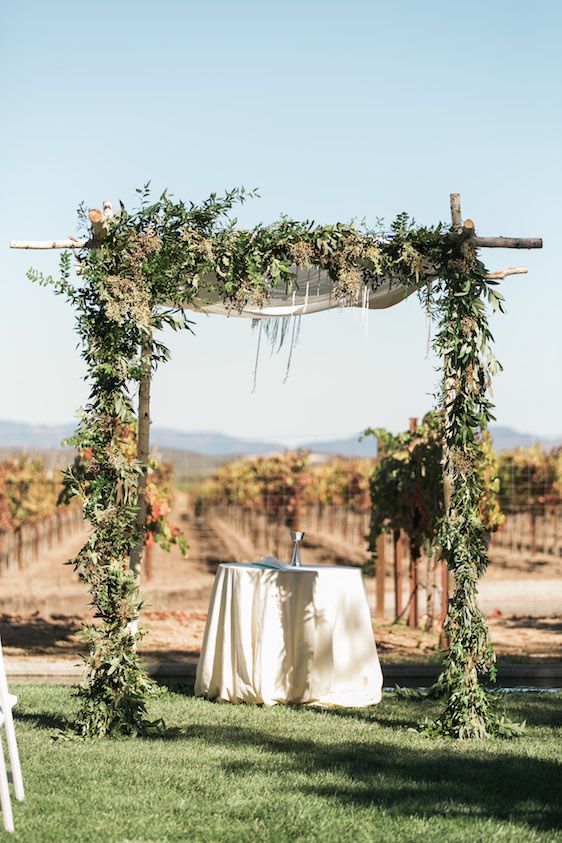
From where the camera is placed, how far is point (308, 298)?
20.8ft

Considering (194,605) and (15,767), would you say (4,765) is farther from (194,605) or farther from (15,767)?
(194,605)

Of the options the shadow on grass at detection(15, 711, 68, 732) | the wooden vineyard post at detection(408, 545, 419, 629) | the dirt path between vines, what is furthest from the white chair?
the wooden vineyard post at detection(408, 545, 419, 629)

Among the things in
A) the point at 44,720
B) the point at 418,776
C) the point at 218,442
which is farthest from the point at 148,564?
the point at 218,442

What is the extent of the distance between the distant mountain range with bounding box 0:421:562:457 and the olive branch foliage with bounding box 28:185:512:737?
0.36m

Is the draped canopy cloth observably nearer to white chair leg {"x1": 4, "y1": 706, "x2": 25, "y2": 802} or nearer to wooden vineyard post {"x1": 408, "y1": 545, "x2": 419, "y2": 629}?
white chair leg {"x1": 4, "y1": 706, "x2": 25, "y2": 802}

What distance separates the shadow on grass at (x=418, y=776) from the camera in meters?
4.33

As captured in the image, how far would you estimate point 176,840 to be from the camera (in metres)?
3.93

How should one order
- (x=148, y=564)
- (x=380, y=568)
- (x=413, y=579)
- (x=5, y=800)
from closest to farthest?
(x=5, y=800) < (x=413, y=579) < (x=380, y=568) < (x=148, y=564)

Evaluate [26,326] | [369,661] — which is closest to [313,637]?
[369,661]

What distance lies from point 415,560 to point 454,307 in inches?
178

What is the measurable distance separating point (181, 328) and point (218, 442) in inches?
1950

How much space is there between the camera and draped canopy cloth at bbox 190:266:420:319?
6.07 m

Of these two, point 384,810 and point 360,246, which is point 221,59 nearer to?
point 360,246

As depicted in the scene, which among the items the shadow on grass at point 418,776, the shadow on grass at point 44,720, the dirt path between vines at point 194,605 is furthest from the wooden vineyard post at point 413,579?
the shadow on grass at point 418,776
